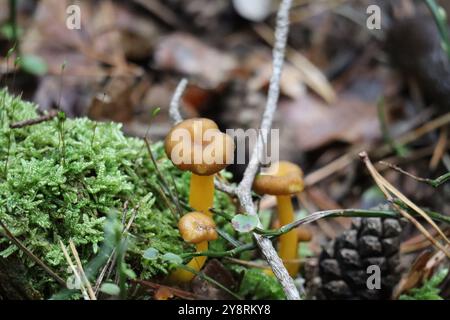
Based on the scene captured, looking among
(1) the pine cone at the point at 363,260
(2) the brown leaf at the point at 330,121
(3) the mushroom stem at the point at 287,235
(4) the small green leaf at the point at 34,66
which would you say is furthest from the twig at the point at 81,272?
(4) the small green leaf at the point at 34,66

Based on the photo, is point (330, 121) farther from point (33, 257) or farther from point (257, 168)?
point (33, 257)

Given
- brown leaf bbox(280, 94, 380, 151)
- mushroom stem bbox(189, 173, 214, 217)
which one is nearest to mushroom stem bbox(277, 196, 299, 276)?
mushroom stem bbox(189, 173, 214, 217)

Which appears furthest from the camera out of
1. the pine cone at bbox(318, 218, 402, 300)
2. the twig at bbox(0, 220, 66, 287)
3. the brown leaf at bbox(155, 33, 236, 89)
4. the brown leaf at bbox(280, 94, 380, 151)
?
the brown leaf at bbox(155, 33, 236, 89)

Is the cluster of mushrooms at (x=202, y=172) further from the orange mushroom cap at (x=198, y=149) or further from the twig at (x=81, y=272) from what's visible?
the twig at (x=81, y=272)

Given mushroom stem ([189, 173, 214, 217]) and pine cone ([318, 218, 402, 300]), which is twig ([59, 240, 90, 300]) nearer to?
mushroom stem ([189, 173, 214, 217])

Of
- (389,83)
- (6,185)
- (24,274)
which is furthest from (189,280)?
(389,83)

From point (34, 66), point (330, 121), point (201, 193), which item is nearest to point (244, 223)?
point (201, 193)
